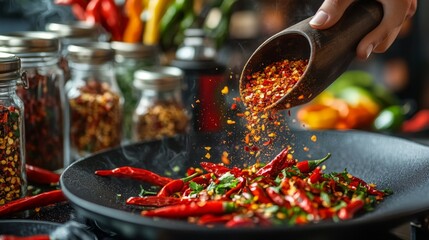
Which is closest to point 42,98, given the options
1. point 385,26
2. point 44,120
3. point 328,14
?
point 44,120

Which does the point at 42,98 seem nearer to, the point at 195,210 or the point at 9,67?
the point at 9,67

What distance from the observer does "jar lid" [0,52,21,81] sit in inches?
64.7

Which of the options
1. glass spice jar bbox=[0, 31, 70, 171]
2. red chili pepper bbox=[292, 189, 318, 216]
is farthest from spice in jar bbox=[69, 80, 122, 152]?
red chili pepper bbox=[292, 189, 318, 216]

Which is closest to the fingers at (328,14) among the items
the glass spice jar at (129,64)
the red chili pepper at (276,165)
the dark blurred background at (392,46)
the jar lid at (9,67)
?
the red chili pepper at (276,165)

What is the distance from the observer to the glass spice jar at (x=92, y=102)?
7.44 feet

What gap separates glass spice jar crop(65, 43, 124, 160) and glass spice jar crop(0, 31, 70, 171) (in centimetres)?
11

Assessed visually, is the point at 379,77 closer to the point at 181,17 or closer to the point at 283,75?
the point at 181,17

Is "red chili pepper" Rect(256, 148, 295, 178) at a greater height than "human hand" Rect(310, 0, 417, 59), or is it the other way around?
"human hand" Rect(310, 0, 417, 59)

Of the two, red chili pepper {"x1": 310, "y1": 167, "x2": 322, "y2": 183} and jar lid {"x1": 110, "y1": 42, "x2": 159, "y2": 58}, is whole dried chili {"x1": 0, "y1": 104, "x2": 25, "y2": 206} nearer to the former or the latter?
red chili pepper {"x1": 310, "y1": 167, "x2": 322, "y2": 183}

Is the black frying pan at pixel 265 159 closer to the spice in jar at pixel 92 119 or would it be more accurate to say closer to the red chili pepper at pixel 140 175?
the red chili pepper at pixel 140 175

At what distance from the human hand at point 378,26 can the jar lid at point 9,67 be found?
76cm

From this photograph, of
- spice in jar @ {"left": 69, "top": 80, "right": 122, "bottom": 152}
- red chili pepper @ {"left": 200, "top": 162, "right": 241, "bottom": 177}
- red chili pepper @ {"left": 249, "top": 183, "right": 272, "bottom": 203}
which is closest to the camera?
red chili pepper @ {"left": 249, "top": 183, "right": 272, "bottom": 203}

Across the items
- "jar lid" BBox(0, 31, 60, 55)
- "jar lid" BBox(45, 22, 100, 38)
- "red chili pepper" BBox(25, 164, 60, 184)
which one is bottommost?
"red chili pepper" BBox(25, 164, 60, 184)

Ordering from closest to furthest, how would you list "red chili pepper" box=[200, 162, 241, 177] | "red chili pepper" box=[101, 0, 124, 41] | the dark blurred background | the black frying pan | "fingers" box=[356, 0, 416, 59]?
the black frying pan, "fingers" box=[356, 0, 416, 59], "red chili pepper" box=[200, 162, 241, 177], "red chili pepper" box=[101, 0, 124, 41], the dark blurred background
